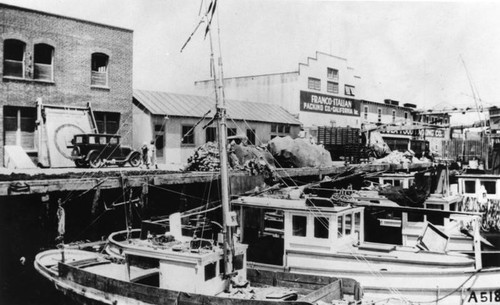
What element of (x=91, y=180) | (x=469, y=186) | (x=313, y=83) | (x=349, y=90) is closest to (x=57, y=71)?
(x=91, y=180)

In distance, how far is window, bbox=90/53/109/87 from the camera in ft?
82.3

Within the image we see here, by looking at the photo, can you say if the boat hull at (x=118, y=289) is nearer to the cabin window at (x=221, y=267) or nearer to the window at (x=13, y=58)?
the cabin window at (x=221, y=267)

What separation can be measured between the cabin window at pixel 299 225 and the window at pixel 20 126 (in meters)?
14.7

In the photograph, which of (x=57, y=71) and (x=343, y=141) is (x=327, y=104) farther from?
(x=57, y=71)

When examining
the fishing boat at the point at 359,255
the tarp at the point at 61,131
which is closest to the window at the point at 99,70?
the tarp at the point at 61,131

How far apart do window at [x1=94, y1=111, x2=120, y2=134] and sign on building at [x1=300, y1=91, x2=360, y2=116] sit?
17806 millimetres

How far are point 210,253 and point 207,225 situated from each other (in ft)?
17.8

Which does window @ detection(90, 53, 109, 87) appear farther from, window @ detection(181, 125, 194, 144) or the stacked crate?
the stacked crate

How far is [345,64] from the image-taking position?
43938 millimetres

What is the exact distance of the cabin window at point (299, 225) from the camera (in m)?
13.3

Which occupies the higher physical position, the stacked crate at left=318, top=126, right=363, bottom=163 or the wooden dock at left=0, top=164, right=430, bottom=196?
the stacked crate at left=318, top=126, right=363, bottom=163

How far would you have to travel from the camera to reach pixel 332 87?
42.6 metres

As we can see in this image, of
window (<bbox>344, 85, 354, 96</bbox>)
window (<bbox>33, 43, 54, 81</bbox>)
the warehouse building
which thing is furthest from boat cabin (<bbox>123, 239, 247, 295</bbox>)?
window (<bbox>344, 85, 354, 96</bbox>)

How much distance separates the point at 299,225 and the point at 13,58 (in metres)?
16.0
